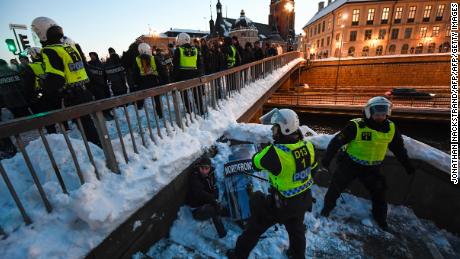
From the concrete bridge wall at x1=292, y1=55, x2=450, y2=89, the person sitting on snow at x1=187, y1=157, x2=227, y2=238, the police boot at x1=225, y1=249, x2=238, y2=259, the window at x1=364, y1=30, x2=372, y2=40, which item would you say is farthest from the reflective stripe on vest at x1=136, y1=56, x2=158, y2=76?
the window at x1=364, y1=30, x2=372, y2=40

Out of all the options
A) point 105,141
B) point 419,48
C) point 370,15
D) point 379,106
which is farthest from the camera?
point 419,48

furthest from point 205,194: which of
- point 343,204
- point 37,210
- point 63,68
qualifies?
point 63,68

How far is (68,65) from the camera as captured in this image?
314cm

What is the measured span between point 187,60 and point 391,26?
159ft

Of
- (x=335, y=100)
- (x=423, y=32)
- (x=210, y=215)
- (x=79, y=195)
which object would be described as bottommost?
(x=335, y=100)

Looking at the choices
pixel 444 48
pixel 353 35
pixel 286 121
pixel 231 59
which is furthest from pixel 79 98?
pixel 444 48

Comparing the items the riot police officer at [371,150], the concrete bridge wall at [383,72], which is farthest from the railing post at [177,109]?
the concrete bridge wall at [383,72]

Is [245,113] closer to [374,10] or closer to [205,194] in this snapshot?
[205,194]

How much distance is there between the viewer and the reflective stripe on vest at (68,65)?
2.93 meters

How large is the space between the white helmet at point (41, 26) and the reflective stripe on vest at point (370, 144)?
4759 mm

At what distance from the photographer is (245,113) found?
6.60 metres

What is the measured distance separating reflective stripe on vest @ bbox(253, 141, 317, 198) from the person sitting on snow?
4.02ft

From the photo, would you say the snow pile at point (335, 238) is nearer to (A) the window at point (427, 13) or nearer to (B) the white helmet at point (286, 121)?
(B) the white helmet at point (286, 121)

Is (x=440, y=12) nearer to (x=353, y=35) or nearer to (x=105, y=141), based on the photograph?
(x=353, y=35)
